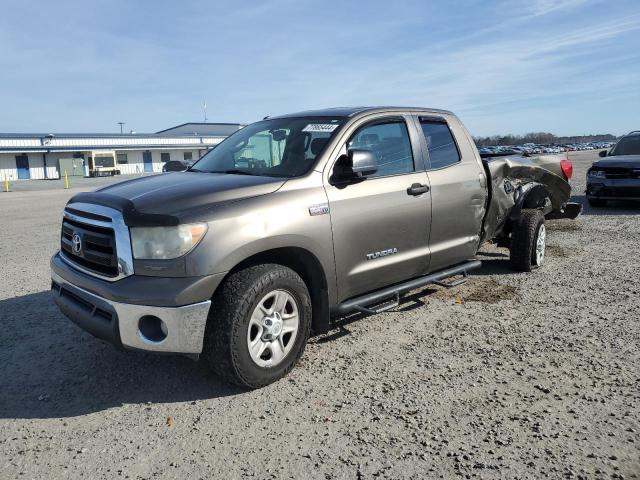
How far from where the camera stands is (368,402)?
3236 millimetres

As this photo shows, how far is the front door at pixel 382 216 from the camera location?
12.6 feet

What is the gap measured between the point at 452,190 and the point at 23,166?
55054 mm

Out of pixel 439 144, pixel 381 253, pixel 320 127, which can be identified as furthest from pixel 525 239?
pixel 320 127

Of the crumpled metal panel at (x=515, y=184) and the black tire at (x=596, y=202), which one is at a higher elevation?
the crumpled metal panel at (x=515, y=184)

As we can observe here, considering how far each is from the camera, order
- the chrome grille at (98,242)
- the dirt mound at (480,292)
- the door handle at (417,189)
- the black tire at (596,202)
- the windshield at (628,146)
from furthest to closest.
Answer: the windshield at (628,146) → the black tire at (596,202) → the dirt mound at (480,292) → the door handle at (417,189) → the chrome grille at (98,242)

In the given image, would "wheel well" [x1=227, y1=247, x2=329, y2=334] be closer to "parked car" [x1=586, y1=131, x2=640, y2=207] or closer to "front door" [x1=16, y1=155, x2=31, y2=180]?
"parked car" [x1=586, y1=131, x2=640, y2=207]

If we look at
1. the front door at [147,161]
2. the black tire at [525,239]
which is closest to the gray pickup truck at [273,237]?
the black tire at [525,239]

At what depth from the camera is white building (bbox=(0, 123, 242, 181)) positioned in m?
49.6

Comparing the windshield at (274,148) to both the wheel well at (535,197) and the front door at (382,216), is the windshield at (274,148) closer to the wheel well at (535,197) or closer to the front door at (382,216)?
the front door at (382,216)

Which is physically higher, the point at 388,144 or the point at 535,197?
the point at 388,144

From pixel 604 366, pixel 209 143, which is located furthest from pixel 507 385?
pixel 209 143

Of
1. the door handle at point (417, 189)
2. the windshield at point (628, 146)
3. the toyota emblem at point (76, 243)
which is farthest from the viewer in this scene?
the windshield at point (628, 146)

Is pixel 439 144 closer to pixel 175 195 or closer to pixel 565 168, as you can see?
pixel 175 195

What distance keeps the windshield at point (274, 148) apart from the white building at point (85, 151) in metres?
45.7
